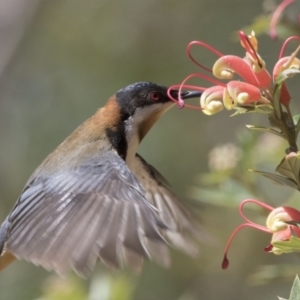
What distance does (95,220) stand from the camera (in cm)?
187

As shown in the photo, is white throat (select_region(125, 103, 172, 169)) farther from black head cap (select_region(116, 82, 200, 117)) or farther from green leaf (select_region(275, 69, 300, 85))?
green leaf (select_region(275, 69, 300, 85))

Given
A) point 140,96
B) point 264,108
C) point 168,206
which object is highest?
point 264,108

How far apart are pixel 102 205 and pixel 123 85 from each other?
283 centimetres

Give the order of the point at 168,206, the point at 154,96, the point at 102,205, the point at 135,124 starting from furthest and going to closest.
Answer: the point at 168,206 → the point at 135,124 → the point at 154,96 → the point at 102,205

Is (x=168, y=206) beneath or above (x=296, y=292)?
beneath

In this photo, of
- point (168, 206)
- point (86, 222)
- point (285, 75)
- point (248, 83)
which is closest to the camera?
point (285, 75)

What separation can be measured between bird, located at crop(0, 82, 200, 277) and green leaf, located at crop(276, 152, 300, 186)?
346mm

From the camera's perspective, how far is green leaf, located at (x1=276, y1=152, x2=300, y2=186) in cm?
133

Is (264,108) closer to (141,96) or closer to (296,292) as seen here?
(296,292)

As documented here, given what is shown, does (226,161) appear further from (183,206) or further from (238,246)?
(238,246)

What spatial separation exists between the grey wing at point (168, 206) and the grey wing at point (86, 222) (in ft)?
1.10

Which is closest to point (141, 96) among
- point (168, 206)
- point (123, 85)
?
point (168, 206)

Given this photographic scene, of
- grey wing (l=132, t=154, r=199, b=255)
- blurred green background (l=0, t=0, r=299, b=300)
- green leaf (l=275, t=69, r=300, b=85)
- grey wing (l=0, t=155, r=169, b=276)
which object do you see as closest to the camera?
green leaf (l=275, t=69, r=300, b=85)

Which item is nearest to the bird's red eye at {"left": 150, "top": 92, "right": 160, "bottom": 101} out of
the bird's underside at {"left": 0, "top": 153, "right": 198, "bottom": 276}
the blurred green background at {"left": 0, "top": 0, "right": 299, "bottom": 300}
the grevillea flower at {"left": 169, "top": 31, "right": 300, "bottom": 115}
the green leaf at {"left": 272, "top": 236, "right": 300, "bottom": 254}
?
the bird's underside at {"left": 0, "top": 153, "right": 198, "bottom": 276}
